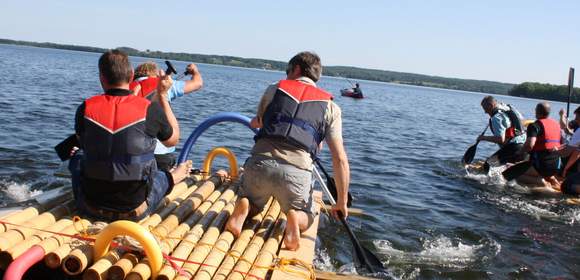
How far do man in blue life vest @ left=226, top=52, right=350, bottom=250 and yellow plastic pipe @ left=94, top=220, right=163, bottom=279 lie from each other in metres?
1.29

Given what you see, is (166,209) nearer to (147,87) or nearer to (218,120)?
(147,87)

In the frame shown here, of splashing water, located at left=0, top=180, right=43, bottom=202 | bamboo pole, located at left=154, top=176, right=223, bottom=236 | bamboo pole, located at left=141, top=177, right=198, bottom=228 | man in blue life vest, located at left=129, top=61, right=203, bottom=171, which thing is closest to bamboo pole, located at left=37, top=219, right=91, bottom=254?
bamboo pole, located at left=141, top=177, right=198, bottom=228

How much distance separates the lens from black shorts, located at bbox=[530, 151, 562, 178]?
12.0 metres

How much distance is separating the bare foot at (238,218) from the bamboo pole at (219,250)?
52 millimetres

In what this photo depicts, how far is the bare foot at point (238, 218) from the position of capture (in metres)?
5.16

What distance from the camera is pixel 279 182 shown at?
5074mm

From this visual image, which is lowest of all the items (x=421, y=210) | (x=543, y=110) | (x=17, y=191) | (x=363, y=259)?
(x=421, y=210)

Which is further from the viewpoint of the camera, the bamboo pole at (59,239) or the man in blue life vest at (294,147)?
the man in blue life vest at (294,147)

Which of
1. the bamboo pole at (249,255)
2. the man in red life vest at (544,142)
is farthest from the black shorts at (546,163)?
the bamboo pole at (249,255)

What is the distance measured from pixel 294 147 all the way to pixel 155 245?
1702 millimetres

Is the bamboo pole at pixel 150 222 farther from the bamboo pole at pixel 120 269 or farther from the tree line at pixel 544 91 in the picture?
the tree line at pixel 544 91

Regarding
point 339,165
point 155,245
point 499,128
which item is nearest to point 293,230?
point 339,165

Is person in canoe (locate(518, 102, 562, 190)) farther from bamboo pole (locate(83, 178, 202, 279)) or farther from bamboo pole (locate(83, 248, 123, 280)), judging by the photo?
bamboo pole (locate(83, 248, 123, 280))

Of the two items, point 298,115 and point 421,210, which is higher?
point 298,115
